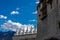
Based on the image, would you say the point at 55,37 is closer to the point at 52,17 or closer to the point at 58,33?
the point at 58,33

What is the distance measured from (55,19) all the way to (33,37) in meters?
37.2

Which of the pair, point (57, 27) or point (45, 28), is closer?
point (57, 27)

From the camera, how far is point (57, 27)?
79.8 feet

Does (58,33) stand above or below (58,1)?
below

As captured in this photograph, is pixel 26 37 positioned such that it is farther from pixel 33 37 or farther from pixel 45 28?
pixel 45 28

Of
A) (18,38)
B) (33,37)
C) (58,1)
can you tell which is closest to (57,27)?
(58,1)

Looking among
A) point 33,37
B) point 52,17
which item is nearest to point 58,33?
point 52,17

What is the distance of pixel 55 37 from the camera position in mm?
24469

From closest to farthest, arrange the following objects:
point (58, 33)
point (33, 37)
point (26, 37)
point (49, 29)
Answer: point (58, 33), point (49, 29), point (33, 37), point (26, 37)

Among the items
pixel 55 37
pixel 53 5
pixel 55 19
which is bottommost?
pixel 55 37

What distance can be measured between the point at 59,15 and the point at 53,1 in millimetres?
2790

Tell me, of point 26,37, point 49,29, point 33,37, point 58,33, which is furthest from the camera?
point 26,37

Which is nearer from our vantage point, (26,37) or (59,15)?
(59,15)

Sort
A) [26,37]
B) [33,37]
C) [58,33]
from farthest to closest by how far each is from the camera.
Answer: [26,37], [33,37], [58,33]
